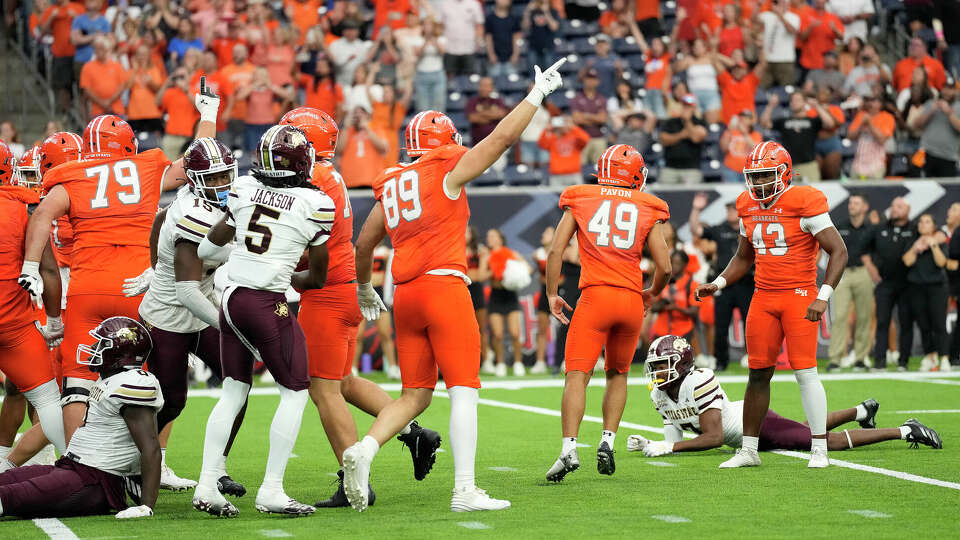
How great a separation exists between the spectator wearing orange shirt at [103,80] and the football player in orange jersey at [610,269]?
1189 centimetres

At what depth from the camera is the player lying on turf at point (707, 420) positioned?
9273mm

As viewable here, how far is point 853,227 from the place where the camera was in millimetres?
17359

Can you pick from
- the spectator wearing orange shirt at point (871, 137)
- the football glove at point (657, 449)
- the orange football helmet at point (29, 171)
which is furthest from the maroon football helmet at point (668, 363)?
the spectator wearing orange shirt at point (871, 137)

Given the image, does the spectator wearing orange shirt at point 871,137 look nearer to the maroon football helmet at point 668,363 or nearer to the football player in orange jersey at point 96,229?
the maroon football helmet at point 668,363

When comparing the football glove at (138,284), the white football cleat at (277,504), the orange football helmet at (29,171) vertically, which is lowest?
the white football cleat at (277,504)

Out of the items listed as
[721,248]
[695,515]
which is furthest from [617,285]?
[721,248]

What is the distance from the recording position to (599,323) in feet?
27.8

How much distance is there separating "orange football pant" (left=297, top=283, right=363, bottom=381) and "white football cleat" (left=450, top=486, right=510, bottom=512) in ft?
3.54

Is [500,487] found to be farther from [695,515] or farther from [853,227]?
[853,227]

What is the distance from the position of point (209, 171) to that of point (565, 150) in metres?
11.9

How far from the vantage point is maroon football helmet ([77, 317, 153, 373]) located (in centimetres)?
710

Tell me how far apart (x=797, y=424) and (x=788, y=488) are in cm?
182

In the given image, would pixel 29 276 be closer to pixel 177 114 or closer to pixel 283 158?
pixel 283 158

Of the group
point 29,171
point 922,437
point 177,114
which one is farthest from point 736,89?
point 29,171
